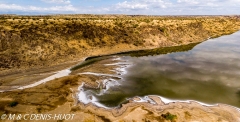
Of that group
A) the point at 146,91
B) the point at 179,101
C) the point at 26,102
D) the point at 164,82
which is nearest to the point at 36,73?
the point at 26,102

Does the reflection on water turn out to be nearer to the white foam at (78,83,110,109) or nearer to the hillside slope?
the white foam at (78,83,110,109)

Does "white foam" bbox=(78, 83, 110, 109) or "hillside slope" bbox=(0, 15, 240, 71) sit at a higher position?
"hillside slope" bbox=(0, 15, 240, 71)

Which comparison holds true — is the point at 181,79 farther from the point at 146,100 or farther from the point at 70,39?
the point at 70,39

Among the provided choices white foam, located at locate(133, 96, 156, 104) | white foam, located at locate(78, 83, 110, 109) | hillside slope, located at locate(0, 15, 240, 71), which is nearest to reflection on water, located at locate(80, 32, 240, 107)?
white foam, located at locate(78, 83, 110, 109)

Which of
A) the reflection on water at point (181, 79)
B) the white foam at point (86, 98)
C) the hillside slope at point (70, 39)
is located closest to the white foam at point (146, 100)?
the reflection on water at point (181, 79)

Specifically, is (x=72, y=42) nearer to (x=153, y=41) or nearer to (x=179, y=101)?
(x=153, y=41)

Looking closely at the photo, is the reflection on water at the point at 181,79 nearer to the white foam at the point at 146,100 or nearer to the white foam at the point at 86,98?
the white foam at the point at 86,98

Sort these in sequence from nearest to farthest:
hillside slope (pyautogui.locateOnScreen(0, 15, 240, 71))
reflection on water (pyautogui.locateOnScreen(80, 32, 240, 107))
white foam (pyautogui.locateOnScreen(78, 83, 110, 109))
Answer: white foam (pyautogui.locateOnScreen(78, 83, 110, 109))
reflection on water (pyautogui.locateOnScreen(80, 32, 240, 107))
hillside slope (pyautogui.locateOnScreen(0, 15, 240, 71))

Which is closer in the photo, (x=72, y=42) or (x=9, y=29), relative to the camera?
(x=9, y=29)

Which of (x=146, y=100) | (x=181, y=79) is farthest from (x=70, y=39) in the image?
(x=146, y=100)
